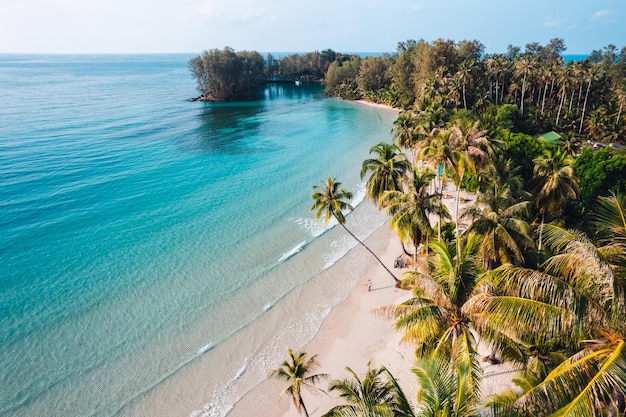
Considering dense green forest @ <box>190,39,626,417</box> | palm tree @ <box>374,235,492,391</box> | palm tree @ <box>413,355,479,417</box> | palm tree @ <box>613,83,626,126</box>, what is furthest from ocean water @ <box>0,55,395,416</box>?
palm tree @ <box>613,83,626,126</box>

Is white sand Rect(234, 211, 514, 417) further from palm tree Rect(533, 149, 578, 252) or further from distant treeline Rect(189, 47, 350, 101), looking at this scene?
distant treeline Rect(189, 47, 350, 101)

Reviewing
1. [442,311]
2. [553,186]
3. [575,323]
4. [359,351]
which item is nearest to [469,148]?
[553,186]

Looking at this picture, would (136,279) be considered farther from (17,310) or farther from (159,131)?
(159,131)

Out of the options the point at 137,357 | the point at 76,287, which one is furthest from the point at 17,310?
the point at 137,357

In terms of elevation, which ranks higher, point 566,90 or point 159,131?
point 566,90

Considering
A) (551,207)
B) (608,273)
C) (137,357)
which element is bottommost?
(137,357)

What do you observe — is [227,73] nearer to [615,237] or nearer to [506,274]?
[506,274]
